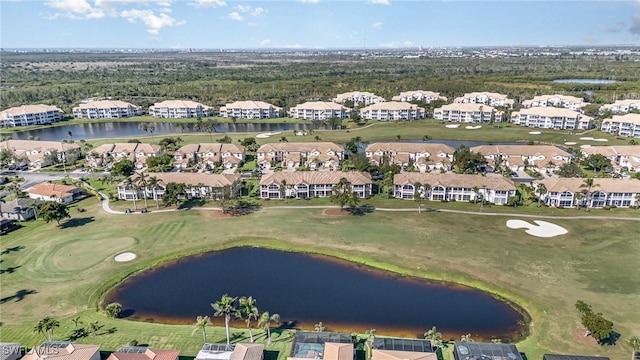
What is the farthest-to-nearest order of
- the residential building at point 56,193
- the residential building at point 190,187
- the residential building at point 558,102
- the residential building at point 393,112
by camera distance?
the residential building at point 558,102 < the residential building at point 393,112 < the residential building at point 190,187 < the residential building at point 56,193

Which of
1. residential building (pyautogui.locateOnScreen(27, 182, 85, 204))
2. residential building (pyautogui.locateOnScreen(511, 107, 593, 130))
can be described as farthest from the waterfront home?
residential building (pyautogui.locateOnScreen(27, 182, 85, 204))

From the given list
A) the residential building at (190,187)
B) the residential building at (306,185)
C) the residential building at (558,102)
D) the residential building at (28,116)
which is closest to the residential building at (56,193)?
the residential building at (190,187)

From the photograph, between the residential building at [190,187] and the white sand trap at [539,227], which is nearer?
the white sand trap at [539,227]

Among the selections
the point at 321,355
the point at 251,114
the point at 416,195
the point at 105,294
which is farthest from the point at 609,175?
the point at 251,114

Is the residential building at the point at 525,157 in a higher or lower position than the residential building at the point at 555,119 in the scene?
lower

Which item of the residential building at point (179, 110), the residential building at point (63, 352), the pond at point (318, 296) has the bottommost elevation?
the pond at point (318, 296)

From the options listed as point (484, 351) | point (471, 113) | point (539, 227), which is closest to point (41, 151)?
point (484, 351)

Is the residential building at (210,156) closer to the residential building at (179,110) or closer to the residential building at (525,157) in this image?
the residential building at (525,157)

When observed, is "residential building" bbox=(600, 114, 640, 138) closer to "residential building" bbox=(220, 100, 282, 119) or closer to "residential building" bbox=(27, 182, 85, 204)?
"residential building" bbox=(220, 100, 282, 119)
